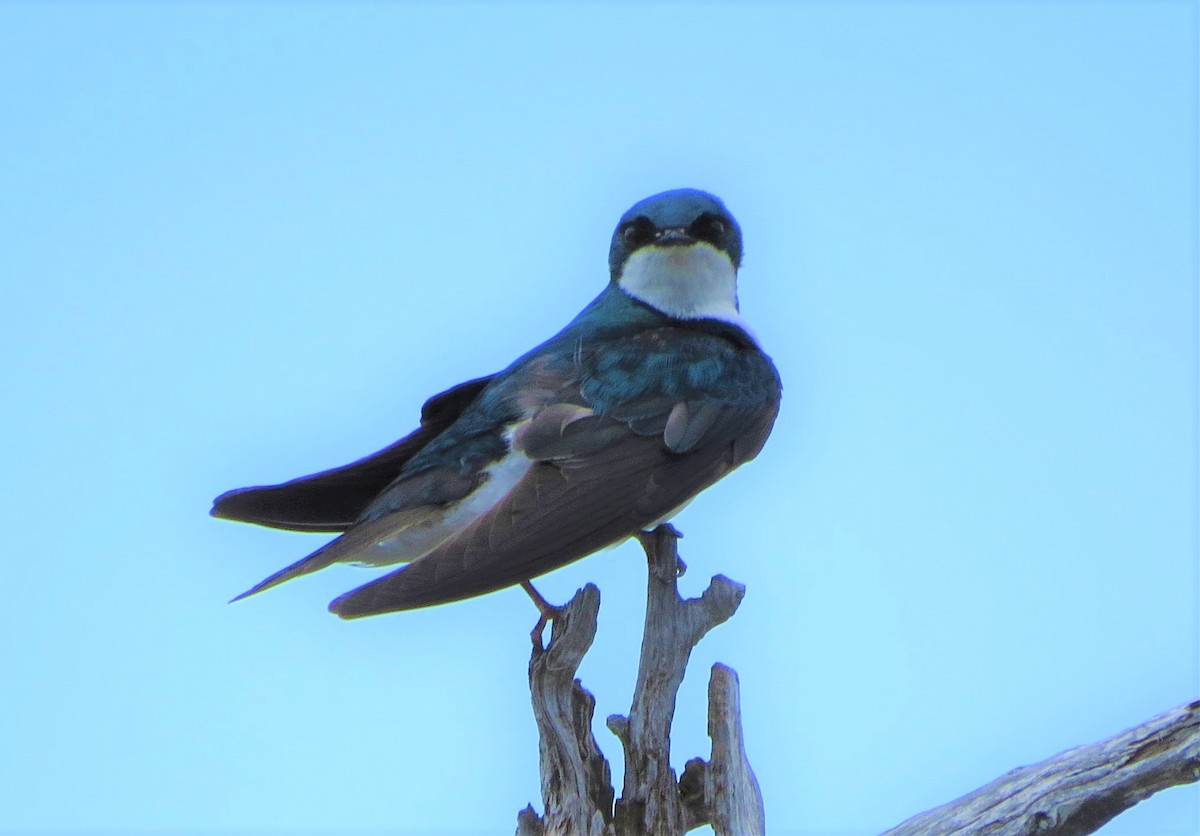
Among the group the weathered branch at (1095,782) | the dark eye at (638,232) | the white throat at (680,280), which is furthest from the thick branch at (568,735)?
the dark eye at (638,232)

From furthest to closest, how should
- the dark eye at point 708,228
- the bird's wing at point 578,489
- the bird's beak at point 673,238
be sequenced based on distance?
the dark eye at point 708,228, the bird's beak at point 673,238, the bird's wing at point 578,489

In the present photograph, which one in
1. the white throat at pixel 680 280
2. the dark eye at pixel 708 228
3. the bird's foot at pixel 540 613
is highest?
the dark eye at pixel 708 228

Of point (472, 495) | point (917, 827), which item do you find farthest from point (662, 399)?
point (917, 827)

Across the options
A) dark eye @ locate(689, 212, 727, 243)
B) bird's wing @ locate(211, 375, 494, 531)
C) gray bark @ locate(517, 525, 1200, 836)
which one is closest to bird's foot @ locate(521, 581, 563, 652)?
gray bark @ locate(517, 525, 1200, 836)

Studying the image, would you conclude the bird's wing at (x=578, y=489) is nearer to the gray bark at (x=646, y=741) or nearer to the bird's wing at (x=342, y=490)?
the gray bark at (x=646, y=741)

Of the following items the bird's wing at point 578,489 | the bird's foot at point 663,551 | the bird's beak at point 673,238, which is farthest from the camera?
the bird's beak at point 673,238

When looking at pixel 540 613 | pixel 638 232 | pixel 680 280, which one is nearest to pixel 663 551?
pixel 540 613
